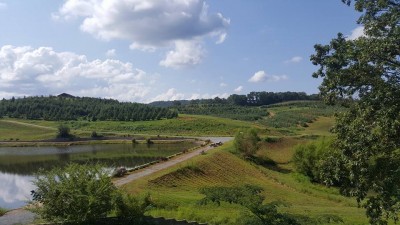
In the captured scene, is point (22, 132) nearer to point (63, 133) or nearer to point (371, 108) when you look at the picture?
point (63, 133)

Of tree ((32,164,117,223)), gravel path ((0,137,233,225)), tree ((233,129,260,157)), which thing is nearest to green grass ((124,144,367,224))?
gravel path ((0,137,233,225))

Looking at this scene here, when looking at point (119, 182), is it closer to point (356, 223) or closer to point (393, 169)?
point (356, 223)

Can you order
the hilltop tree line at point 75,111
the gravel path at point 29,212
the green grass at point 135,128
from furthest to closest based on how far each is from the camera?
the hilltop tree line at point 75,111 → the green grass at point 135,128 → the gravel path at point 29,212

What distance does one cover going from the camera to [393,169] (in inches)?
593

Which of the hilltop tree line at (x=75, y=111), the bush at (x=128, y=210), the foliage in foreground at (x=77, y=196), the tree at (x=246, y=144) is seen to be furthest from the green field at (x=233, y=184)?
the hilltop tree line at (x=75, y=111)

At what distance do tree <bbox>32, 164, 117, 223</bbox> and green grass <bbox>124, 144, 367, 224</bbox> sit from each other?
204 inches

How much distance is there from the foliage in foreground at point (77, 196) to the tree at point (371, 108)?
9.70 metres

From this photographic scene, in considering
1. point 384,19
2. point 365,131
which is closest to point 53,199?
point 365,131

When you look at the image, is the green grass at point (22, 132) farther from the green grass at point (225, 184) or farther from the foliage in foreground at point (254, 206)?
the foliage in foreground at point (254, 206)

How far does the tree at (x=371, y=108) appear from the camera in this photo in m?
14.4

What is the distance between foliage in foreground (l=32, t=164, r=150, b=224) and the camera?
18.0 meters

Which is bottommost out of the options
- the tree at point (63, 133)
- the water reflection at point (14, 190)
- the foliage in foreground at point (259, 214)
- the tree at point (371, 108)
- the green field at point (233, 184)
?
the water reflection at point (14, 190)

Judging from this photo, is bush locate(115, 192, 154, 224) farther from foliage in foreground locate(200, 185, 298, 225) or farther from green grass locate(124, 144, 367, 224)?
foliage in foreground locate(200, 185, 298, 225)

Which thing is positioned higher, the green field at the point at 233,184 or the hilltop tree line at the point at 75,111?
the hilltop tree line at the point at 75,111
